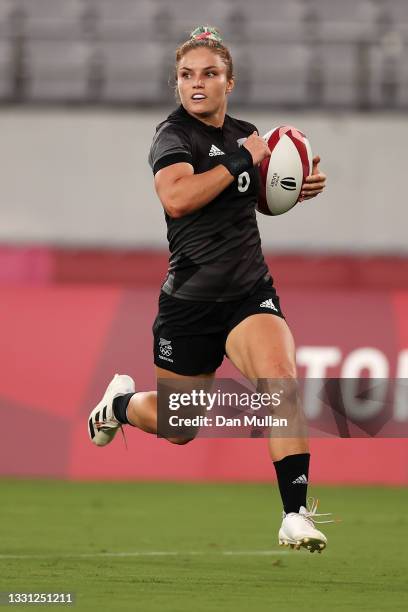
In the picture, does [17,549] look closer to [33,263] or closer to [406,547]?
[406,547]

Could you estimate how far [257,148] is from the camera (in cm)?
628

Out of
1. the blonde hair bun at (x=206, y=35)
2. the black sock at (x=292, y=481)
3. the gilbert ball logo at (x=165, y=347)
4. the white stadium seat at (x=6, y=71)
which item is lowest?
the black sock at (x=292, y=481)

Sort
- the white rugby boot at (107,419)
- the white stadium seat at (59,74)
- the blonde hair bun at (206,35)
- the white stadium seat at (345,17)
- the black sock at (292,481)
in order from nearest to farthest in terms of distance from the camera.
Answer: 1. the black sock at (292,481)
2. the blonde hair bun at (206,35)
3. the white rugby boot at (107,419)
4. the white stadium seat at (59,74)
5. the white stadium seat at (345,17)

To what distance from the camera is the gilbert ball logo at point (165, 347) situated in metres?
6.70

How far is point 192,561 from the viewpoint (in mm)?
7137

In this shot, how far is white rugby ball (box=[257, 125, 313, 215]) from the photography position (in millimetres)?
6719

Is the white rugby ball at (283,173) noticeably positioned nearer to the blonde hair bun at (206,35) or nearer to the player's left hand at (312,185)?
the player's left hand at (312,185)

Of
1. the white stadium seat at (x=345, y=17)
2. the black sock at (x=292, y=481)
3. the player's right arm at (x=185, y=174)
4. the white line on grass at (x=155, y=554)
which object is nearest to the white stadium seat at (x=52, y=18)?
the white stadium seat at (x=345, y=17)

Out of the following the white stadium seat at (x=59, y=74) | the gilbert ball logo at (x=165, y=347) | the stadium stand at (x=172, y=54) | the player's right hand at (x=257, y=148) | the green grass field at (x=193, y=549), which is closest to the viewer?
the green grass field at (x=193, y=549)

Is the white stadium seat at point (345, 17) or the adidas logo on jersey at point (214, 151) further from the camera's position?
the white stadium seat at point (345, 17)

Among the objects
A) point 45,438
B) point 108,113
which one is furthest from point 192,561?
point 108,113

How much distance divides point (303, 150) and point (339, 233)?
9.33 metres

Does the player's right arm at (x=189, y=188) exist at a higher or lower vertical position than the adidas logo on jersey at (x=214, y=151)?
lower

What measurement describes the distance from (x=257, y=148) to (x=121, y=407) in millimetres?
1661
